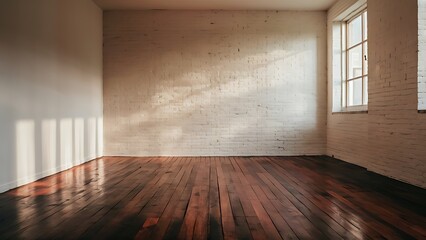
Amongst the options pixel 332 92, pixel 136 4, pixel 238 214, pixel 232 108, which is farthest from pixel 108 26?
pixel 238 214

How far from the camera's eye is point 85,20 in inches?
229

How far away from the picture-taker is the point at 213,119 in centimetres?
667

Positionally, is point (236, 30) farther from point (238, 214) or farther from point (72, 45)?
point (238, 214)

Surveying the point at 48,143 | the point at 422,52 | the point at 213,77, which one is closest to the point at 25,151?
the point at 48,143

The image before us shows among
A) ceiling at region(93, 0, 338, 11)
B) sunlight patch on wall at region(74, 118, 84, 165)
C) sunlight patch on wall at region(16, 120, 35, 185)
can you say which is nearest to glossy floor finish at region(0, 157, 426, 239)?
sunlight patch on wall at region(16, 120, 35, 185)

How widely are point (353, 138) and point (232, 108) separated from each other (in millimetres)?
2554

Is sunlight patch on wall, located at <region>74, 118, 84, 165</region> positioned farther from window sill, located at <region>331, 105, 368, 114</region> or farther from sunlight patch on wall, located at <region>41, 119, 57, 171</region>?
window sill, located at <region>331, 105, 368, 114</region>

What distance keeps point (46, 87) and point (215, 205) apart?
10.8ft

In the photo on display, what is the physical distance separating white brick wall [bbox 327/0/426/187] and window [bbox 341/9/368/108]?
622mm

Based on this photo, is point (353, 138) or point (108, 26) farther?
point (108, 26)

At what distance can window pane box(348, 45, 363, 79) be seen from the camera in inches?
230

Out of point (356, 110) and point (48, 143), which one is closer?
point (48, 143)

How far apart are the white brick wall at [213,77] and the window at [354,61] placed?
0.59 m

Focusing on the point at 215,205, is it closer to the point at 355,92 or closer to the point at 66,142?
the point at 66,142
